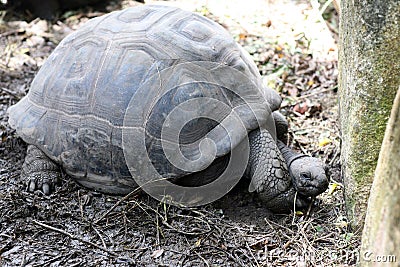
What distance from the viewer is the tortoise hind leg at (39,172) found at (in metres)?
3.89

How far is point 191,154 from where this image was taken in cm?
358

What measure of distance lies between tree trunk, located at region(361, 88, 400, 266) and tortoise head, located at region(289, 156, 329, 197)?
1118mm

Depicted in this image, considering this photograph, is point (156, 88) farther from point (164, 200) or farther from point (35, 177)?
point (35, 177)

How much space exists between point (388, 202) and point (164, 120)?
69.0 inches

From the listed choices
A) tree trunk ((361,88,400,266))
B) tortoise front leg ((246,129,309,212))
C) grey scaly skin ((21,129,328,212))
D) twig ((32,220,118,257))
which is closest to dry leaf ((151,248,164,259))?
twig ((32,220,118,257))

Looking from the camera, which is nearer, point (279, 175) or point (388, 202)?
point (388, 202)

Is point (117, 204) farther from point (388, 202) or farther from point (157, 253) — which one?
point (388, 202)

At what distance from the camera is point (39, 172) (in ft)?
12.9

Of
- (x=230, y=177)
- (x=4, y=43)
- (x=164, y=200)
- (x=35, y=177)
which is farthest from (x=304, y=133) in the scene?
(x=4, y=43)

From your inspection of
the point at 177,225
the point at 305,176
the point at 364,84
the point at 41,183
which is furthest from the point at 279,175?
the point at 41,183

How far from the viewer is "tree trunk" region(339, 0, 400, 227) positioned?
112 inches

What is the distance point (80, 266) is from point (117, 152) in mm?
832

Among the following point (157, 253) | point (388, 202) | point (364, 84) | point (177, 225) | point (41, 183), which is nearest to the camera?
point (388, 202)

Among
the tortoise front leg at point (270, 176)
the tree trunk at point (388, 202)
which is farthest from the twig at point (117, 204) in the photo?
the tree trunk at point (388, 202)
